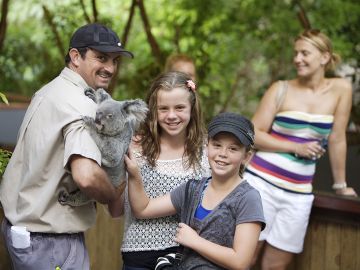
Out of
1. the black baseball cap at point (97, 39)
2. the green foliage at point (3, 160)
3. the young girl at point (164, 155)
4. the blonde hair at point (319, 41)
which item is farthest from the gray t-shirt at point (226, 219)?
the blonde hair at point (319, 41)

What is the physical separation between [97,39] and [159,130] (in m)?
Answer: 0.54

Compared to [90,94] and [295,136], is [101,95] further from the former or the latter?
[295,136]

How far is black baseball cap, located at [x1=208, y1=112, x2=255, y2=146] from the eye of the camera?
9.66 feet

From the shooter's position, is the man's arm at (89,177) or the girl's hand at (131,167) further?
the girl's hand at (131,167)

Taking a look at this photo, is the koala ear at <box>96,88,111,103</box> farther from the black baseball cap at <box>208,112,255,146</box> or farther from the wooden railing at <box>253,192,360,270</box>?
the wooden railing at <box>253,192,360,270</box>

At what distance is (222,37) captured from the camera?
862cm

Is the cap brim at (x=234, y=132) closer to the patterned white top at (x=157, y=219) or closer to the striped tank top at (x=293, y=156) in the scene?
the patterned white top at (x=157, y=219)

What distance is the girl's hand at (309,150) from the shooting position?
14.0 feet

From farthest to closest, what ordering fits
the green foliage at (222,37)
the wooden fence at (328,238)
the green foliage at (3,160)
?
1. the green foliage at (222,37)
2. the wooden fence at (328,238)
3. the green foliage at (3,160)

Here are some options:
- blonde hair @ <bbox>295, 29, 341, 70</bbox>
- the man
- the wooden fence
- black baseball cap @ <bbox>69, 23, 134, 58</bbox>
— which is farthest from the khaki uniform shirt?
blonde hair @ <bbox>295, 29, 341, 70</bbox>

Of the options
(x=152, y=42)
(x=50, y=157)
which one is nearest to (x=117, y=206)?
(x=50, y=157)

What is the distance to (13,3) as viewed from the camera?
10672mm

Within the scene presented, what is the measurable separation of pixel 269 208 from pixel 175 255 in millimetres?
1486

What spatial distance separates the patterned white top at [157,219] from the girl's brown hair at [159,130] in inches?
1.4
